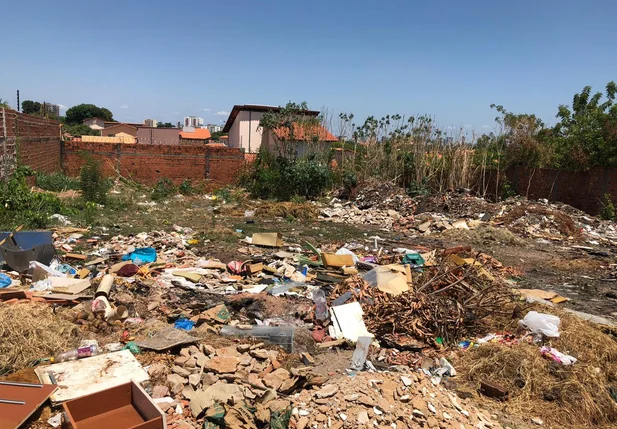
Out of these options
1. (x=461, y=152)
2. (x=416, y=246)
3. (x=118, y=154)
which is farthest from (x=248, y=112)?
(x=416, y=246)

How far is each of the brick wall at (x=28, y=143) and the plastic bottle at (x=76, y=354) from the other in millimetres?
7754

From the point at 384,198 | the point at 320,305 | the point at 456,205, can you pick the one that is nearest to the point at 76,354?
the point at 320,305

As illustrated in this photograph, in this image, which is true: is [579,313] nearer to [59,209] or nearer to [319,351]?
[319,351]

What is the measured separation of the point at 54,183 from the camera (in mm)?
13273

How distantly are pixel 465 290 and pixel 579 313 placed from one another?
177 centimetres

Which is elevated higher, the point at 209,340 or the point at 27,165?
the point at 27,165

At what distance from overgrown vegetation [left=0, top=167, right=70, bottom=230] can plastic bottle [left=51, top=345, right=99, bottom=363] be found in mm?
5320

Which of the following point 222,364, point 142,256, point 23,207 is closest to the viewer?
point 222,364

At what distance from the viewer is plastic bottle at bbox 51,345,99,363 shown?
420cm

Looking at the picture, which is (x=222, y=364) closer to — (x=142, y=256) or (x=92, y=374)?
(x=92, y=374)

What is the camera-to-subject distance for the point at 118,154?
672 inches

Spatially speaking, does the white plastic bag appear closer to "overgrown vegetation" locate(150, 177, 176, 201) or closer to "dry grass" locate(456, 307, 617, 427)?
"dry grass" locate(456, 307, 617, 427)

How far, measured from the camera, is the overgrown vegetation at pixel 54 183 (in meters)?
13.0

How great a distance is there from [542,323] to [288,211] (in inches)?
343
